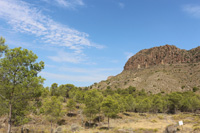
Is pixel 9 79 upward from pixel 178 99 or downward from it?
upward

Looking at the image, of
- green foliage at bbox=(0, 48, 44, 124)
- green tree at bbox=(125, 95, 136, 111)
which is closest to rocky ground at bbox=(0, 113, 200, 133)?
green foliage at bbox=(0, 48, 44, 124)

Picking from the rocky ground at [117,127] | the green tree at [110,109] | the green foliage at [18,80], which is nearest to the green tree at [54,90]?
the rocky ground at [117,127]

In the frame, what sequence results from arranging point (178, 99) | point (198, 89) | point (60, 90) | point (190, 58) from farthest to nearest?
point (190, 58)
point (198, 89)
point (60, 90)
point (178, 99)

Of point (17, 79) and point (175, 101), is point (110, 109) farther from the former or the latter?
point (175, 101)

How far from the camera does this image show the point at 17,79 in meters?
15.3

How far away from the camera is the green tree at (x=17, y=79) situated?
14906 millimetres

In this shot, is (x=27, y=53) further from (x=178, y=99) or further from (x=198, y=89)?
(x=198, y=89)

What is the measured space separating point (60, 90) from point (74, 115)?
3175cm

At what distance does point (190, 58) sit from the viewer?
593ft

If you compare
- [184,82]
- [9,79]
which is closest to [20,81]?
[9,79]

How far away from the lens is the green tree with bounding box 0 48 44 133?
48.9 ft

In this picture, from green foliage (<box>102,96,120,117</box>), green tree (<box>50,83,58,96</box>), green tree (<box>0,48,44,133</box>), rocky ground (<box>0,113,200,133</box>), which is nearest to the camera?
green tree (<box>0,48,44,133</box>)

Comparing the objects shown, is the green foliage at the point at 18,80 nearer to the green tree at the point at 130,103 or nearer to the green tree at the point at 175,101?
the green tree at the point at 130,103

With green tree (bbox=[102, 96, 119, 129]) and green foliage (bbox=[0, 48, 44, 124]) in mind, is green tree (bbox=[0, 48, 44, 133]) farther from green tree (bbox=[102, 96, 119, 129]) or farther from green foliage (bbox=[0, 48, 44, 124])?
green tree (bbox=[102, 96, 119, 129])
